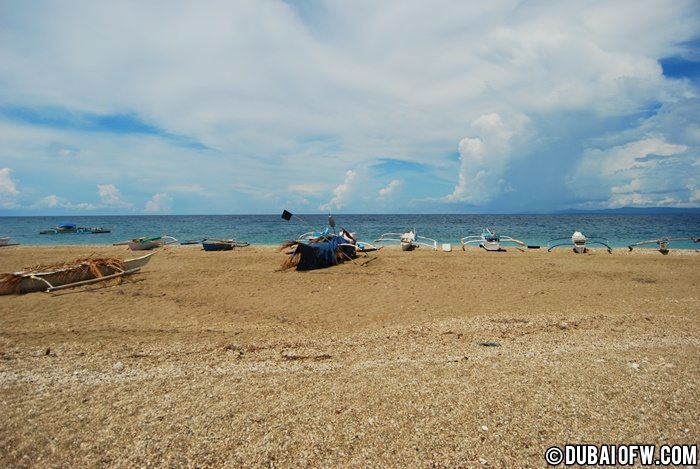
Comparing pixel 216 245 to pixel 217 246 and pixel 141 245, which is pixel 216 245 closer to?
pixel 217 246

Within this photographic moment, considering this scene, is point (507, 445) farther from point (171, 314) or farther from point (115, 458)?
point (171, 314)

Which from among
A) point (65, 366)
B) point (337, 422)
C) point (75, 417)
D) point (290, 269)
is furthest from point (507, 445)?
point (290, 269)

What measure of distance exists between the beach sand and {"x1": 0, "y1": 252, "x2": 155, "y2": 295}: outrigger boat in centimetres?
85

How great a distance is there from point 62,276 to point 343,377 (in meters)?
13.0

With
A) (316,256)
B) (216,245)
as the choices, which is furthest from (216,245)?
(316,256)

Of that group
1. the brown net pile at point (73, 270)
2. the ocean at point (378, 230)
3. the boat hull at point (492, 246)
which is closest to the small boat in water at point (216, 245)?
the ocean at point (378, 230)

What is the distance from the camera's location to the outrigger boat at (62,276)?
12.9 meters

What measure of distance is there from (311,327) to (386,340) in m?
2.10

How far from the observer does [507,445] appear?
409 cm

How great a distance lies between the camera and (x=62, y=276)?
44.9 feet

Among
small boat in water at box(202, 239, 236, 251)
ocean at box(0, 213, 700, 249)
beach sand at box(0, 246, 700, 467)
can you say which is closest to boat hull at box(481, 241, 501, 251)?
ocean at box(0, 213, 700, 249)

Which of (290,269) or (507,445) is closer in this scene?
(507,445)

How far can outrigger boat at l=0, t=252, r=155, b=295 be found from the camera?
1288 centimetres

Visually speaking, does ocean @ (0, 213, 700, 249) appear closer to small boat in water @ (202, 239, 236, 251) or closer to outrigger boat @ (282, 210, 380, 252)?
outrigger boat @ (282, 210, 380, 252)
